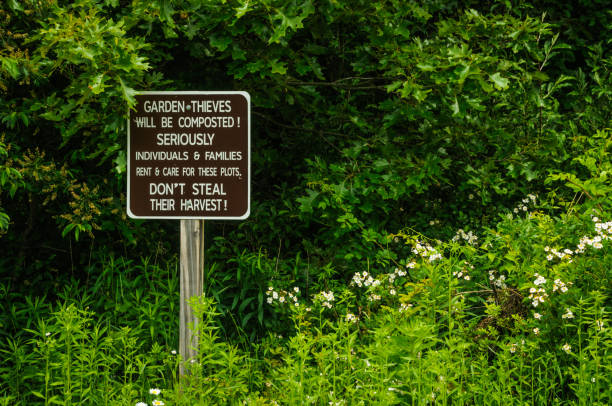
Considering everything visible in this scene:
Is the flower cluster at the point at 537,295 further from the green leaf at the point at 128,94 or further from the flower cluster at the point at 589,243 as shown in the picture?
the green leaf at the point at 128,94

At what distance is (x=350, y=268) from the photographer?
5047 millimetres

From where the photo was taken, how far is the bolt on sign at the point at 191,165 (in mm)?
3381

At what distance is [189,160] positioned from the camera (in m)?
3.39

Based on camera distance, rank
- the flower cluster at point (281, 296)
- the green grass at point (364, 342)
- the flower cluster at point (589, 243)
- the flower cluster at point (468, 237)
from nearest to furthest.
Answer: the green grass at point (364, 342) → the flower cluster at point (589, 243) → the flower cluster at point (281, 296) → the flower cluster at point (468, 237)

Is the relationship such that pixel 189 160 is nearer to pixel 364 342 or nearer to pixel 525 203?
pixel 364 342

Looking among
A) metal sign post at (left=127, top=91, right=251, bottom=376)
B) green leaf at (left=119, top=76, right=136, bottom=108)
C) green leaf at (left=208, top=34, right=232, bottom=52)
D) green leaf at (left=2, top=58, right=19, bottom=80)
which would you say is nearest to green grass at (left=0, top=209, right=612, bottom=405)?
metal sign post at (left=127, top=91, right=251, bottom=376)

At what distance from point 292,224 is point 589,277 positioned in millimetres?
2556

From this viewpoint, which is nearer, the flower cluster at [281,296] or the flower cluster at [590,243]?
the flower cluster at [590,243]

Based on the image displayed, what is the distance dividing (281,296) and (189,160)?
4.86 feet

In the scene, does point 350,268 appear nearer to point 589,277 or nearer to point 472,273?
point 472,273

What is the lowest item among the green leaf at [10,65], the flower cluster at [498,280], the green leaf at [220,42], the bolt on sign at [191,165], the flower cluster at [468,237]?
the flower cluster at [498,280]

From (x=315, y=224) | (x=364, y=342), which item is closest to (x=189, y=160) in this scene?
(x=364, y=342)

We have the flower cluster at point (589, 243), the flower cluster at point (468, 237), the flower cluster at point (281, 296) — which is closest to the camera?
the flower cluster at point (589, 243)

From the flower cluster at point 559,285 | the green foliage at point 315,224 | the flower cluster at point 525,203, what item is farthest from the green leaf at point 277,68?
the flower cluster at point 525,203
